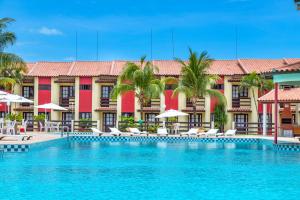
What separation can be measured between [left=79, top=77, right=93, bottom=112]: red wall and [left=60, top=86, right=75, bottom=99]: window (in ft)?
3.15

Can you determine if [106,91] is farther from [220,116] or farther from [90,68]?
[220,116]

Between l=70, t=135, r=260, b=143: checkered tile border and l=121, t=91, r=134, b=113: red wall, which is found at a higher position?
l=121, t=91, r=134, b=113: red wall

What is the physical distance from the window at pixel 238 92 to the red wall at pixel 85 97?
460 inches

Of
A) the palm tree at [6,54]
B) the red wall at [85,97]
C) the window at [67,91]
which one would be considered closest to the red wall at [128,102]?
the red wall at [85,97]

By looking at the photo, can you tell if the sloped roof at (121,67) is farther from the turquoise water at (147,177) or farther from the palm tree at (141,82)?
the turquoise water at (147,177)

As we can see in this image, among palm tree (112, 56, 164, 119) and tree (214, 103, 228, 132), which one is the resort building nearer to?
tree (214, 103, 228, 132)

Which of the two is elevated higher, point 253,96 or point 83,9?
point 83,9

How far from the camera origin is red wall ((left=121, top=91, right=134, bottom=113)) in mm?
41094

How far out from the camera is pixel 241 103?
4016 centimetres

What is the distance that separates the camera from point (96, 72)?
41.6 meters

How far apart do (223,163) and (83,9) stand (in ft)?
102

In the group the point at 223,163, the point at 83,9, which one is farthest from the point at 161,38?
the point at 223,163

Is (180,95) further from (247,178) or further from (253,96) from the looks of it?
(247,178)

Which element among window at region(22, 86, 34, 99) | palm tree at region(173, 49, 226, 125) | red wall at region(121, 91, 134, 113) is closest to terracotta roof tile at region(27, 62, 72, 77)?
window at region(22, 86, 34, 99)
